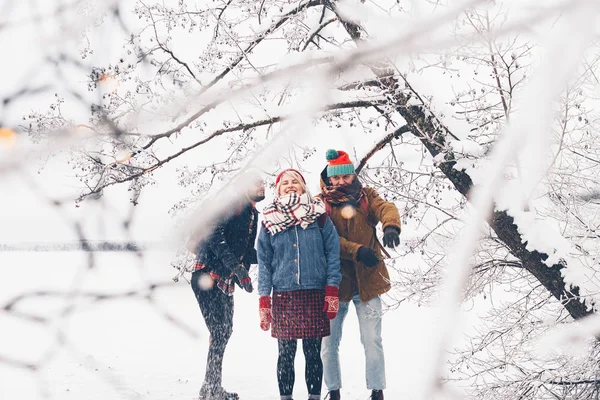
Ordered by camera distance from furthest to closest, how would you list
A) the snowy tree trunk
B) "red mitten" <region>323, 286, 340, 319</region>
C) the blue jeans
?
the blue jeans < "red mitten" <region>323, 286, 340, 319</region> < the snowy tree trunk

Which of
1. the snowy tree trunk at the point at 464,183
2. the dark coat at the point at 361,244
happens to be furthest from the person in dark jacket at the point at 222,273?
the snowy tree trunk at the point at 464,183

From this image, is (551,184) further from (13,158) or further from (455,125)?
(13,158)

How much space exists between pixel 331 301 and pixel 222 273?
0.98m

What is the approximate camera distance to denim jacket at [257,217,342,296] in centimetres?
319

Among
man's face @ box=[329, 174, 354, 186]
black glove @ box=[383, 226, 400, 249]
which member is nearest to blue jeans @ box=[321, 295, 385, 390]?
black glove @ box=[383, 226, 400, 249]

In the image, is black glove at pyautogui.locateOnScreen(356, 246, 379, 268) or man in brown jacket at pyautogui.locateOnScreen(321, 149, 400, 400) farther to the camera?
man in brown jacket at pyautogui.locateOnScreen(321, 149, 400, 400)

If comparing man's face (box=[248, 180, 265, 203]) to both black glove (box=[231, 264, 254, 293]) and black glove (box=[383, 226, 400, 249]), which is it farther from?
black glove (box=[383, 226, 400, 249])

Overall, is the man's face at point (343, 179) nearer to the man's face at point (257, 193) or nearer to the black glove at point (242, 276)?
the man's face at point (257, 193)

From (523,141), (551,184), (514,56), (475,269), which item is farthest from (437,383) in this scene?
(475,269)

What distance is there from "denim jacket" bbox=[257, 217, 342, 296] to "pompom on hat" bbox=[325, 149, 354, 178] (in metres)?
0.31

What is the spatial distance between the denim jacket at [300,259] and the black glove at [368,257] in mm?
142

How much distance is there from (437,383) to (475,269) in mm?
3497

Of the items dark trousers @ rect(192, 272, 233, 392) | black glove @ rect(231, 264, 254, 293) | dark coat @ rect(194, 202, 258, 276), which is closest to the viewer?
black glove @ rect(231, 264, 254, 293)

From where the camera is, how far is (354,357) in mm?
6500
